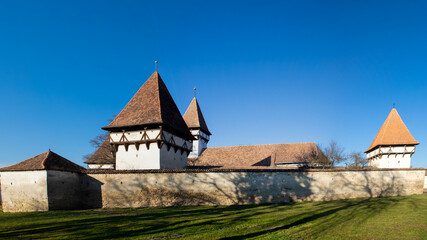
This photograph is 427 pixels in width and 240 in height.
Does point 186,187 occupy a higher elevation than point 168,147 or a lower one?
lower

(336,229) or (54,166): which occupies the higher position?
(54,166)

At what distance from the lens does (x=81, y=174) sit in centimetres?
1533

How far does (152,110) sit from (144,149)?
314 cm

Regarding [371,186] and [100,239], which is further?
[371,186]

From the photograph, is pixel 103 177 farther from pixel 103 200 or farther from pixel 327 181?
pixel 327 181

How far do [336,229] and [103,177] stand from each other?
13097 millimetres

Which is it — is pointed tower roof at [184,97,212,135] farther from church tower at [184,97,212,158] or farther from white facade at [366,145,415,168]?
white facade at [366,145,415,168]

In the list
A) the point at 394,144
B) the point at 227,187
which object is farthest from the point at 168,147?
the point at 394,144

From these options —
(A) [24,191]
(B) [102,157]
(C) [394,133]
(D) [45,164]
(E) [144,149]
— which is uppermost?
(C) [394,133]

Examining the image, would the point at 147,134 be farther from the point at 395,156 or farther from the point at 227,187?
the point at 395,156

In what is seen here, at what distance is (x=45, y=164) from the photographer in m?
13.7

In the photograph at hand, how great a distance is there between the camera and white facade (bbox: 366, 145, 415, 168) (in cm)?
2780

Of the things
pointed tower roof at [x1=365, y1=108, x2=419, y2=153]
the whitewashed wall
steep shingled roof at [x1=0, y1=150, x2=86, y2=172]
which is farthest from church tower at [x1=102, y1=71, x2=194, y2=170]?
pointed tower roof at [x1=365, y1=108, x2=419, y2=153]

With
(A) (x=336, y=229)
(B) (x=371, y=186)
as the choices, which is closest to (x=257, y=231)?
(A) (x=336, y=229)
